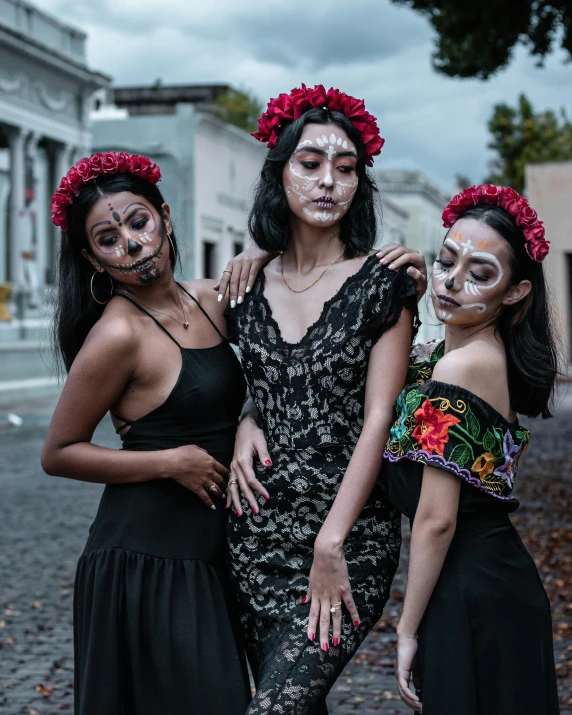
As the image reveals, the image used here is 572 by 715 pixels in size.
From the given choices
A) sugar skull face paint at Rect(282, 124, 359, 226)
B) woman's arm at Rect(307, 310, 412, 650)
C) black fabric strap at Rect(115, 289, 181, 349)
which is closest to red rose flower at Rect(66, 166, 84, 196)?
black fabric strap at Rect(115, 289, 181, 349)

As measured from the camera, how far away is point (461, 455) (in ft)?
8.82

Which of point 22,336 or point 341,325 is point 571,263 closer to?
point 22,336

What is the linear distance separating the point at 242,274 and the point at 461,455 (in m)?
0.94

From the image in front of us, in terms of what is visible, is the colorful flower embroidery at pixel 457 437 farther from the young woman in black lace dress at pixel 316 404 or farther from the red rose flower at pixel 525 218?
the red rose flower at pixel 525 218

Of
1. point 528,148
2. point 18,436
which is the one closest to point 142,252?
point 18,436

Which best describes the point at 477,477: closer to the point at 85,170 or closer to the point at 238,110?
the point at 85,170

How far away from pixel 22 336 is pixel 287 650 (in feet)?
77.1

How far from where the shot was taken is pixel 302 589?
2.92 m

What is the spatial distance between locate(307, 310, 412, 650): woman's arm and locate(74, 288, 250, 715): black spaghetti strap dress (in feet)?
1.17

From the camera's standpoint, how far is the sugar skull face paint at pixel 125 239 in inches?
125

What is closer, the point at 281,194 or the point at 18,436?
Result: the point at 281,194

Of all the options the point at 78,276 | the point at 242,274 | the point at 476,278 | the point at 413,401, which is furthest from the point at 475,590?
the point at 78,276

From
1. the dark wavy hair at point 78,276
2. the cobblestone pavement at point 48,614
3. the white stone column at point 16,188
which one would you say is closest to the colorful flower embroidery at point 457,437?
the dark wavy hair at point 78,276

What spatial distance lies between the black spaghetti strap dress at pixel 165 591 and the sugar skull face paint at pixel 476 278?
75 centimetres
